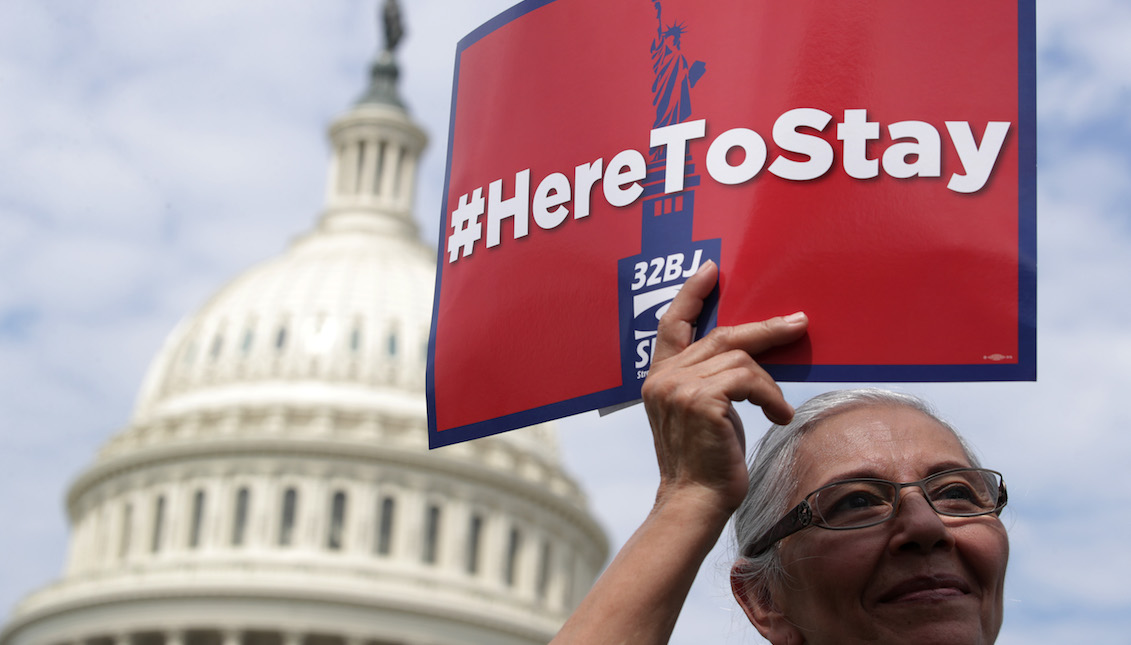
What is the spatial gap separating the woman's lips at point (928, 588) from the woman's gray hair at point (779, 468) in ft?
0.96

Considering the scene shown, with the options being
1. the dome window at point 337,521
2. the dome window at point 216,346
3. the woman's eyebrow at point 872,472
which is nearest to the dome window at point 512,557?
the dome window at point 337,521

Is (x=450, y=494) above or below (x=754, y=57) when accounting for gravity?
above

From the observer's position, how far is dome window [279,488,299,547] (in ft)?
201

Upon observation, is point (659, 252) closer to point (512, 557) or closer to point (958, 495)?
point (958, 495)

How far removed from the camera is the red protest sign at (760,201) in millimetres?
2984

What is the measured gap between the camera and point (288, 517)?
2431 inches

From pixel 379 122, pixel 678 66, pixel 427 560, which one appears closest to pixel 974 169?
pixel 678 66

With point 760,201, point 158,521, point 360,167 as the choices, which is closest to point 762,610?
point 760,201

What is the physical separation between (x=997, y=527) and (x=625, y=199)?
0.96m

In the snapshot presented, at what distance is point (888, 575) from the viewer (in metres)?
2.76

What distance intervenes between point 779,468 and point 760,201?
1.64 ft

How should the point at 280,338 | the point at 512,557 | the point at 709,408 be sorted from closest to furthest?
the point at 709,408, the point at 512,557, the point at 280,338

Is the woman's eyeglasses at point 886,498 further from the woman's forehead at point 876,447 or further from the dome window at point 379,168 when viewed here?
the dome window at point 379,168

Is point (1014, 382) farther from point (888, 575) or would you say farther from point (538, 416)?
point (538, 416)
